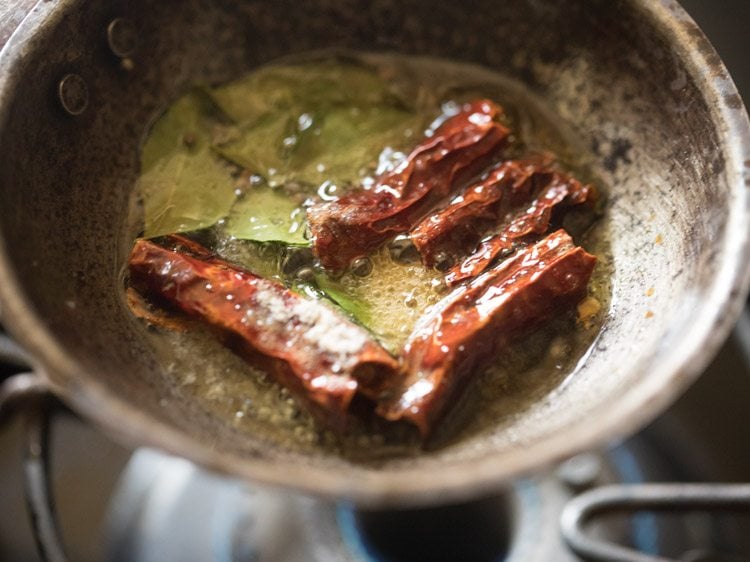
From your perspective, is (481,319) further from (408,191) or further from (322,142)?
(322,142)

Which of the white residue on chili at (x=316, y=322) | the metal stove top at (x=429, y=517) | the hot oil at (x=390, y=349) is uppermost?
the white residue on chili at (x=316, y=322)

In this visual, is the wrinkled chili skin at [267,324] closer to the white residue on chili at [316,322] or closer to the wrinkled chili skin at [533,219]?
the white residue on chili at [316,322]

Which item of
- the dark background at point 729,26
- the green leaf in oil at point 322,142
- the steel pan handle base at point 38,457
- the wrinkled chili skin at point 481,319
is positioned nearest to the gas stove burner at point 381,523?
the steel pan handle base at point 38,457

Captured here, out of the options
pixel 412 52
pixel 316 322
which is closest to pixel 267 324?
pixel 316 322

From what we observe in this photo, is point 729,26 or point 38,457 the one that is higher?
point 729,26

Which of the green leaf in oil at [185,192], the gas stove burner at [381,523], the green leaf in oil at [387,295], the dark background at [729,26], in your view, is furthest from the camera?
the dark background at [729,26]

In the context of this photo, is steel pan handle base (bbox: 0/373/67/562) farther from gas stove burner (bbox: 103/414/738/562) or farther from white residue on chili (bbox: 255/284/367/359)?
white residue on chili (bbox: 255/284/367/359)

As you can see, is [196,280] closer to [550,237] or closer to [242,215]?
[242,215]
